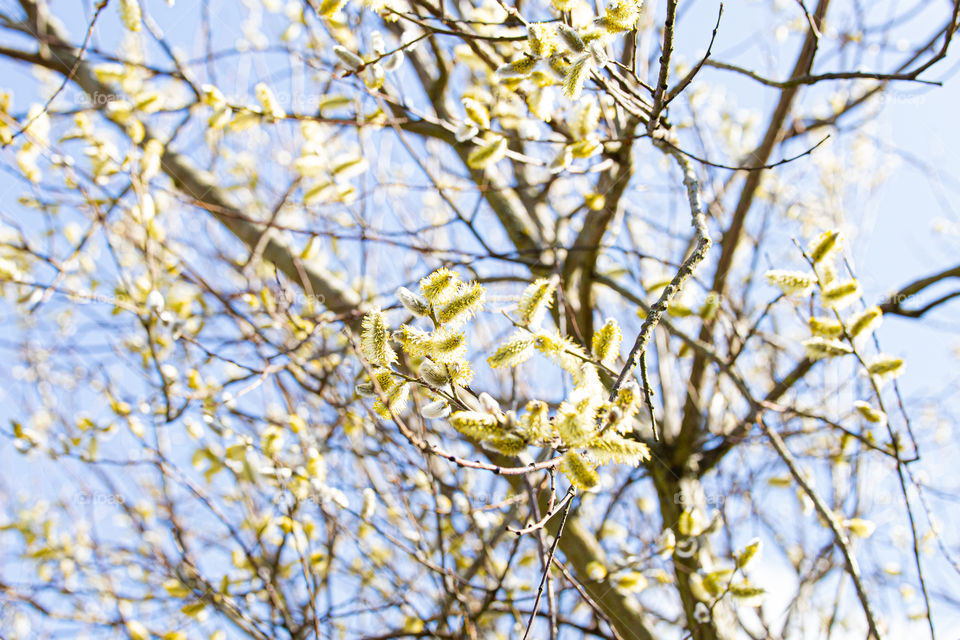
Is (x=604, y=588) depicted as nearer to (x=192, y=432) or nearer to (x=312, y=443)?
(x=312, y=443)

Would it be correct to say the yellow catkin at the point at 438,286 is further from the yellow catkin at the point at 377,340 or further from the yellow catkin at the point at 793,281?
the yellow catkin at the point at 793,281

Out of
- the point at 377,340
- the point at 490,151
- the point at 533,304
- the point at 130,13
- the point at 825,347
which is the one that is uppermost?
the point at 130,13

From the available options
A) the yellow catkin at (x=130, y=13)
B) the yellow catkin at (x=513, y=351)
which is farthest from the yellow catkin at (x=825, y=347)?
the yellow catkin at (x=130, y=13)

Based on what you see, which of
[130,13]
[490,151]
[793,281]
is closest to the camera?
[793,281]

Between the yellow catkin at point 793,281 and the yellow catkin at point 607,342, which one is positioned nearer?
the yellow catkin at point 607,342

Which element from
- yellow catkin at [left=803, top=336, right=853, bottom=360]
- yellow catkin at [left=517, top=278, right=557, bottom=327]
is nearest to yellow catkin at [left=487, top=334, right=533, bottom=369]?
yellow catkin at [left=517, top=278, right=557, bottom=327]

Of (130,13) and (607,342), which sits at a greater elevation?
(130,13)

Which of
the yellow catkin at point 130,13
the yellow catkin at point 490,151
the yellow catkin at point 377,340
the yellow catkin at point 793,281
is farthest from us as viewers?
the yellow catkin at point 130,13

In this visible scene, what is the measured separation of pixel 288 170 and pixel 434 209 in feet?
2.93

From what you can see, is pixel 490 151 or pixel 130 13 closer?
pixel 490 151

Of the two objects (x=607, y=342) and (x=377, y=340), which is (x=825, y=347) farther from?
(x=377, y=340)

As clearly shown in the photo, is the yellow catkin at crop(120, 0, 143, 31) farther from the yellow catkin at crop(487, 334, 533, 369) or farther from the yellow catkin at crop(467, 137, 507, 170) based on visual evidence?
the yellow catkin at crop(487, 334, 533, 369)

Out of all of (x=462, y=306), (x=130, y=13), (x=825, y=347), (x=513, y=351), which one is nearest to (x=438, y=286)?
(x=462, y=306)

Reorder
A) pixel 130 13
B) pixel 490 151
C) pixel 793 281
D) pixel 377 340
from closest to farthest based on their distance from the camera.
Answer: pixel 377 340, pixel 793 281, pixel 490 151, pixel 130 13
